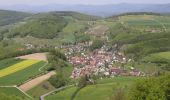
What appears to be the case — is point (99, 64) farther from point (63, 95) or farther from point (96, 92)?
point (96, 92)

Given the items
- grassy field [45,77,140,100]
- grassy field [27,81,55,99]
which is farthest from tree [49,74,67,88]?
grassy field [45,77,140,100]

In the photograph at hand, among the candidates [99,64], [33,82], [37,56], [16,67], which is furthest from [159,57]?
[33,82]

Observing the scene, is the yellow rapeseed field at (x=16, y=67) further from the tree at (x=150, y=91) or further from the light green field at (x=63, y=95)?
the tree at (x=150, y=91)

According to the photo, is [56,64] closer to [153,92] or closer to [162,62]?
[162,62]

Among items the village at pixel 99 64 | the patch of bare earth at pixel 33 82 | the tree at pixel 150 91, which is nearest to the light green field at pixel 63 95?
the patch of bare earth at pixel 33 82

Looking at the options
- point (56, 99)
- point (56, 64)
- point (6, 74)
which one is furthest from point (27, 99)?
point (56, 64)

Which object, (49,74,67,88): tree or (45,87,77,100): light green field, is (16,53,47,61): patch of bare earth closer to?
(49,74,67,88): tree
